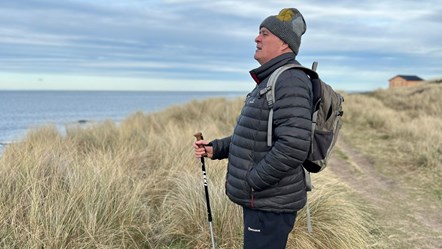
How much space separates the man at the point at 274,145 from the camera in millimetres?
2668

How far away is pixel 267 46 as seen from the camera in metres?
2.94

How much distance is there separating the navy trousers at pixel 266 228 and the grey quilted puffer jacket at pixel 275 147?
59 mm

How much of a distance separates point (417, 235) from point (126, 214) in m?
3.33

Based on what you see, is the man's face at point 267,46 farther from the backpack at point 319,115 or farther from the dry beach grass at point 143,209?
the dry beach grass at point 143,209

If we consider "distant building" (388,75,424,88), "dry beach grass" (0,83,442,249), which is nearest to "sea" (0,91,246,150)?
"dry beach grass" (0,83,442,249)

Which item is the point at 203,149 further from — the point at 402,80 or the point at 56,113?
the point at 402,80

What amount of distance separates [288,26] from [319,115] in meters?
0.57

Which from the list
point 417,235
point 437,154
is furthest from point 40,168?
point 437,154

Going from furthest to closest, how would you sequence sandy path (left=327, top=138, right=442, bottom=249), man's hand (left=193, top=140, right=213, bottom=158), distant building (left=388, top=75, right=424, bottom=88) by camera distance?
distant building (left=388, top=75, right=424, bottom=88) → sandy path (left=327, top=138, right=442, bottom=249) → man's hand (left=193, top=140, right=213, bottom=158)

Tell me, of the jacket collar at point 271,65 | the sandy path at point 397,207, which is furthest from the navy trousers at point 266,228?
the sandy path at point 397,207

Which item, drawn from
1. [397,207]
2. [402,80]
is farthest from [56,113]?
[402,80]

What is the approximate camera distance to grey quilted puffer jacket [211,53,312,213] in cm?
266

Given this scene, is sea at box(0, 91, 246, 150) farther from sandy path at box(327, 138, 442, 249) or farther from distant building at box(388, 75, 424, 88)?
distant building at box(388, 75, 424, 88)

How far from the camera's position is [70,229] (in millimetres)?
4215
